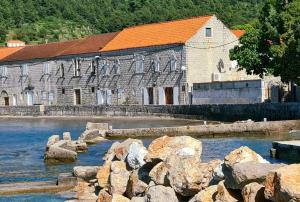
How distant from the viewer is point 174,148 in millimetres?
15320

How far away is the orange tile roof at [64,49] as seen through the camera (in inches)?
2756

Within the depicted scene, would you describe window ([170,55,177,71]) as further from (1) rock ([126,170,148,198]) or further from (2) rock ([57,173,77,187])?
(1) rock ([126,170,148,198])

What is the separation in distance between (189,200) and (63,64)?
60261 millimetres

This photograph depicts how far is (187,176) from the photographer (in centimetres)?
1325

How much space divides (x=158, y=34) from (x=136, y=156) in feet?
153

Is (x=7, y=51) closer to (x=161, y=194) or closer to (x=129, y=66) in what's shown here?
(x=129, y=66)

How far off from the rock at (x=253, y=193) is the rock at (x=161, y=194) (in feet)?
7.06

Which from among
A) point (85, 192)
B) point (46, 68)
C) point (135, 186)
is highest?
point (46, 68)

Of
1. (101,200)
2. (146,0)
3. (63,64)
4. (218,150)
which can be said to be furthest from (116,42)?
(146,0)

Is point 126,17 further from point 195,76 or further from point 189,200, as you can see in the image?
point 189,200

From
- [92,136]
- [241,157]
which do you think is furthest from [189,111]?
[241,157]

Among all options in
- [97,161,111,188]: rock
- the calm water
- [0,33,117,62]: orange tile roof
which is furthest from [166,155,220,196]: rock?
[0,33,117,62]: orange tile roof

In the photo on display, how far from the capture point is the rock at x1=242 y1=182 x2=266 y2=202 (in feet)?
36.4

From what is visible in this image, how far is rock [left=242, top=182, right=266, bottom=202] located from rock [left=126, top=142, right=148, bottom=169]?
520cm
